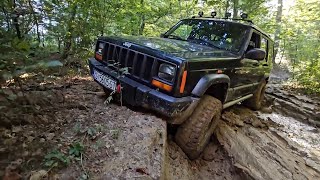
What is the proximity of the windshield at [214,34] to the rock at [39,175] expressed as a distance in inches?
116

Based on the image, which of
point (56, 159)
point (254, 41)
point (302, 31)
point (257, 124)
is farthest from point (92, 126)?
point (302, 31)

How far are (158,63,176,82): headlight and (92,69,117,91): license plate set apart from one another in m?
0.69

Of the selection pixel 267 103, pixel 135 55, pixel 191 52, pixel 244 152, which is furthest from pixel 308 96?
pixel 135 55

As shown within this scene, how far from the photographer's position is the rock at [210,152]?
3670mm

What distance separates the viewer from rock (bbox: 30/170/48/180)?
191 centimetres

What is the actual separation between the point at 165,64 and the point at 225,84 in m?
1.13

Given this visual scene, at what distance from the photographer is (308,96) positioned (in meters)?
7.73

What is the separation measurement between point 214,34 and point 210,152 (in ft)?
6.11

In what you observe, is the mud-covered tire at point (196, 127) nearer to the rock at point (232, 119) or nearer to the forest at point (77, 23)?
the rock at point (232, 119)

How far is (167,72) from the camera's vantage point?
115 inches

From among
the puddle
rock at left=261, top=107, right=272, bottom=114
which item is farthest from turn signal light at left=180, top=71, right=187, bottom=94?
rock at left=261, top=107, right=272, bottom=114

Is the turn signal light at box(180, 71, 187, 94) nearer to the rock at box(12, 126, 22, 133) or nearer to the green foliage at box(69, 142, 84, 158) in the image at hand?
the green foliage at box(69, 142, 84, 158)

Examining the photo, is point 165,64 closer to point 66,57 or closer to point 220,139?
point 220,139

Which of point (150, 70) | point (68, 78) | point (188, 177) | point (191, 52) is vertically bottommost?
point (188, 177)
